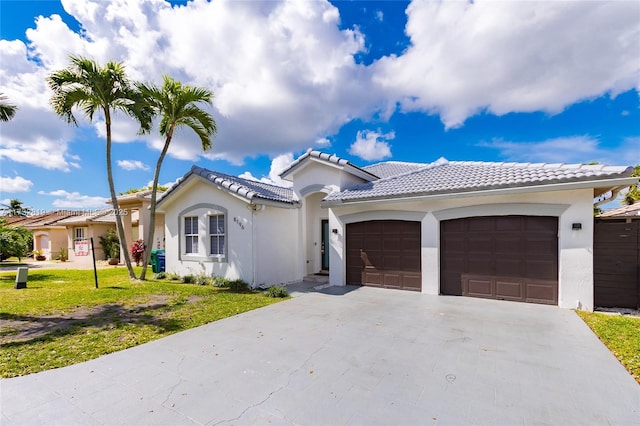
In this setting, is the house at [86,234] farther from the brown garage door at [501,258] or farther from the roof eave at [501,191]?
the brown garage door at [501,258]

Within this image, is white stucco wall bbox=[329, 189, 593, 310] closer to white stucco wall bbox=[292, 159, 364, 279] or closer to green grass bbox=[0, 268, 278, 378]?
white stucco wall bbox=[292, 159, 364, 279]

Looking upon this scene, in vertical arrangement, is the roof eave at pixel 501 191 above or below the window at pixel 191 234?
above

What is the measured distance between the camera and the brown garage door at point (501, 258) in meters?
8.48

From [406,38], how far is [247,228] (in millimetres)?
10047

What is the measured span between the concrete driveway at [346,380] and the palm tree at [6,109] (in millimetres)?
11397

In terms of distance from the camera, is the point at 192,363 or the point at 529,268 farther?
the point at 529,268

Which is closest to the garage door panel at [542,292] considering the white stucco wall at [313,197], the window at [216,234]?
the white stucco wall at [313,197]

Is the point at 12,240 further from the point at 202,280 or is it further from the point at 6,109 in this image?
the point at 202,280

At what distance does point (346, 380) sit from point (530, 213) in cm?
776

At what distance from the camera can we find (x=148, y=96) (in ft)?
39.3

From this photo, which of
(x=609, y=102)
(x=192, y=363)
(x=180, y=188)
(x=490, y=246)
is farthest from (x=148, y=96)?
(x=609, y=102)

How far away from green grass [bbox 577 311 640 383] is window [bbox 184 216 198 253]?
14416 millimetres

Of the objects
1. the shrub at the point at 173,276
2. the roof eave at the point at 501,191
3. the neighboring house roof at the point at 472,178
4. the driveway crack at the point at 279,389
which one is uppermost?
the neighboring house roof at the point at 472,178

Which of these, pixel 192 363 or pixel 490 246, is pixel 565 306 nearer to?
pixel 490 246
